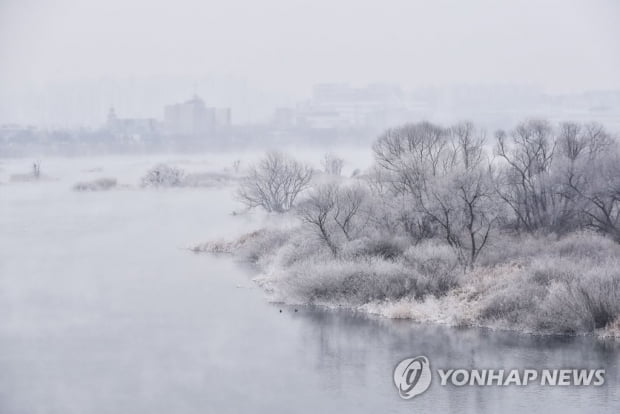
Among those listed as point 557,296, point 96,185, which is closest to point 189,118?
point 96,185

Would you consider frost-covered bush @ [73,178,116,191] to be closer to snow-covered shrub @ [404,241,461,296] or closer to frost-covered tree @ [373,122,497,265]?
frost-covered tree @ [373,122,497,265]

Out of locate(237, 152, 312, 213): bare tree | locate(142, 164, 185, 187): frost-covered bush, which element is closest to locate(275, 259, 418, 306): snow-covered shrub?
locate(237, 152, 312, 213): bare tree

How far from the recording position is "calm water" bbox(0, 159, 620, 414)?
42.8 feet

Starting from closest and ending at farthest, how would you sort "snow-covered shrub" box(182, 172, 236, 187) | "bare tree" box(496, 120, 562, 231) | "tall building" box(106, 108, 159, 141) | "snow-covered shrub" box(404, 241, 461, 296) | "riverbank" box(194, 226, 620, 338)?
"riverbank" box(194, 226, 620, 338), "snow-covered shrub" box(404, 241, 461, 296), "bare tree" box(496, 120, 562, 231), "snow-covered shrub" box(182, 172, 236, 187), "tall building" box(106, 108, 159, 141)

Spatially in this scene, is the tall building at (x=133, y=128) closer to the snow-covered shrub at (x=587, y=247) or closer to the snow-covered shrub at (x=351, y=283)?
the snow-covered shrub at (x=351, y=283)

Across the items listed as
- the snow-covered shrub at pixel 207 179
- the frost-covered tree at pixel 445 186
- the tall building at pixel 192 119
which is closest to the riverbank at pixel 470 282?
the frost-covered tree at pixel 445 186

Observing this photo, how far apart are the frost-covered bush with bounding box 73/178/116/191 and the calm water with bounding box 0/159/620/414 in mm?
23353

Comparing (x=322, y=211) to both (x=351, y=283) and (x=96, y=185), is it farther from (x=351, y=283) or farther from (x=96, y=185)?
(x=96, y=185)

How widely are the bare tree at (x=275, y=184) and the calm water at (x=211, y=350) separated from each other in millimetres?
8129

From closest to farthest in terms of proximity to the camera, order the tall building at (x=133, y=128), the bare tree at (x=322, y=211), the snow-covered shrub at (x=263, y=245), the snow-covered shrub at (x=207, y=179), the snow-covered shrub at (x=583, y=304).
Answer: the snow-covered shrub at (x=583, y=304) → the bare tree at (x=322, y=211) → the snow-covered shrub at (x=263, y=245) → the snow-covered shrub at (x=207, y=179) → the tall building at (x=133, y=128)

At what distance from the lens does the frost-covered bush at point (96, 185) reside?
1922 inches

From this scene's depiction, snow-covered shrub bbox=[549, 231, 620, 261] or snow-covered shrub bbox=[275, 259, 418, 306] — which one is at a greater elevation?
snow-covered shrub bbox=[549, 231, 620, 261]

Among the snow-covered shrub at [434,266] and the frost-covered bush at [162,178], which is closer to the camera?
the snow-covered shrub at [434,266]

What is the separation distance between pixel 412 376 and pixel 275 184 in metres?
20.9
